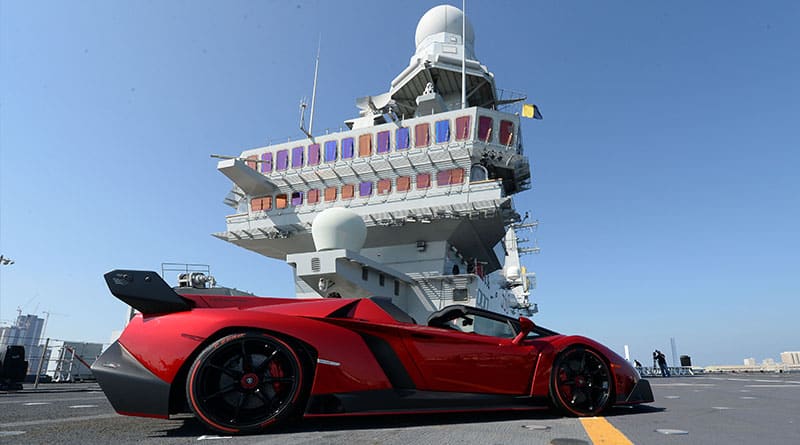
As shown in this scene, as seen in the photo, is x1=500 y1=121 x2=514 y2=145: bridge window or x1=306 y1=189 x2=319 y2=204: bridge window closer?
x1=500 y1=121 x2=514 y2=145: bridge window

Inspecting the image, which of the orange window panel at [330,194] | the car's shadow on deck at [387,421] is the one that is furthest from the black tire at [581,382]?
the orange window panel at [330,194]

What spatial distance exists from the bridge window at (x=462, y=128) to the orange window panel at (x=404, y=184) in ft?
12.3

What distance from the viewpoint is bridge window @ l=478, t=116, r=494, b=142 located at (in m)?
25.4

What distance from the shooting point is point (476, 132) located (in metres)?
25.2

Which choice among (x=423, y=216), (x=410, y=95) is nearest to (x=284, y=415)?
(x=423, y=216)

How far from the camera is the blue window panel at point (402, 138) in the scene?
26.5 metres

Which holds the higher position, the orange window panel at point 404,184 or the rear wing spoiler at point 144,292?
the orange window panel at point 404,184

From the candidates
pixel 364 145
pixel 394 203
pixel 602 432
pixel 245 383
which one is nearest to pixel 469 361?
pixel 602 432

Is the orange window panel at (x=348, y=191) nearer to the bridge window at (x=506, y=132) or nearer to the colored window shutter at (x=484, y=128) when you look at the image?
the colored window shutter at (x=484, y=128)

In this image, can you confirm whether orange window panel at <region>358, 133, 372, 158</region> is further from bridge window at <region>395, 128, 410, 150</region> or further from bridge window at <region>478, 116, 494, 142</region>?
bridge window at <region>478, 116, 494, 142</region>

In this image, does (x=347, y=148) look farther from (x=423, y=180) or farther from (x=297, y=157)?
(x=423, y=180)

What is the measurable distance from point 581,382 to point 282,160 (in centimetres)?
2701

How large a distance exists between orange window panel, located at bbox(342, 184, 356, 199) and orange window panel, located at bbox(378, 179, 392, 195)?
5.68 feet

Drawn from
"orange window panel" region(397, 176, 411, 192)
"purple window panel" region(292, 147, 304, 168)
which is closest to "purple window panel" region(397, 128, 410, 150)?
"orange window panel" region(397, 176, 411, 192)
